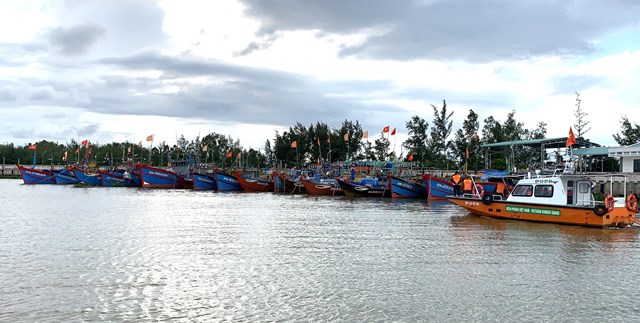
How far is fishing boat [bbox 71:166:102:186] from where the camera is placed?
256 feet

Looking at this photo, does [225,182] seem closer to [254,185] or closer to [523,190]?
[254,185]

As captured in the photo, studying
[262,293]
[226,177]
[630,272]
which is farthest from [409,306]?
[226,177]

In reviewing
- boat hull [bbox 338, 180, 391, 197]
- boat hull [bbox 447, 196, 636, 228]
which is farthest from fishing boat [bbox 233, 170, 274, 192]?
boat hull [bbox 447, 196, 636, 228]

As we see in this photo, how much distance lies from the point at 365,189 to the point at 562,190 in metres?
28.0

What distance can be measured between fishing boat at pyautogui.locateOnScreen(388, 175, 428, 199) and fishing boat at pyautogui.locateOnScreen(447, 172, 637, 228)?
880 inches

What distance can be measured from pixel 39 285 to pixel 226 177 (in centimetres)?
5365

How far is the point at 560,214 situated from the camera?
28078 millimetres

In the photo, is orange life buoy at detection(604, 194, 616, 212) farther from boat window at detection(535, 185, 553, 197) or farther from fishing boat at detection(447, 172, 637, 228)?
boat window at detection(535, 185, 553, 197)

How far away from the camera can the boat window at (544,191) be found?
28.8 m

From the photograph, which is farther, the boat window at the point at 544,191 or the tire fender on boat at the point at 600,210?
the boat window at the point at 544,191

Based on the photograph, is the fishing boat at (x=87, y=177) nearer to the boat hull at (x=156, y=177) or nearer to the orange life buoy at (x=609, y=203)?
the boat hull at (x=156, y=177)

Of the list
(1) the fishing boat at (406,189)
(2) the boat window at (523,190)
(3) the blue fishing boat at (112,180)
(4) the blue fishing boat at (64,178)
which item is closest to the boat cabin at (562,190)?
(2) the boat window at (523,190)

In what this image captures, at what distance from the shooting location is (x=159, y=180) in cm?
7225

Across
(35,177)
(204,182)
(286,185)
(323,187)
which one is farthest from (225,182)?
(35,177)
